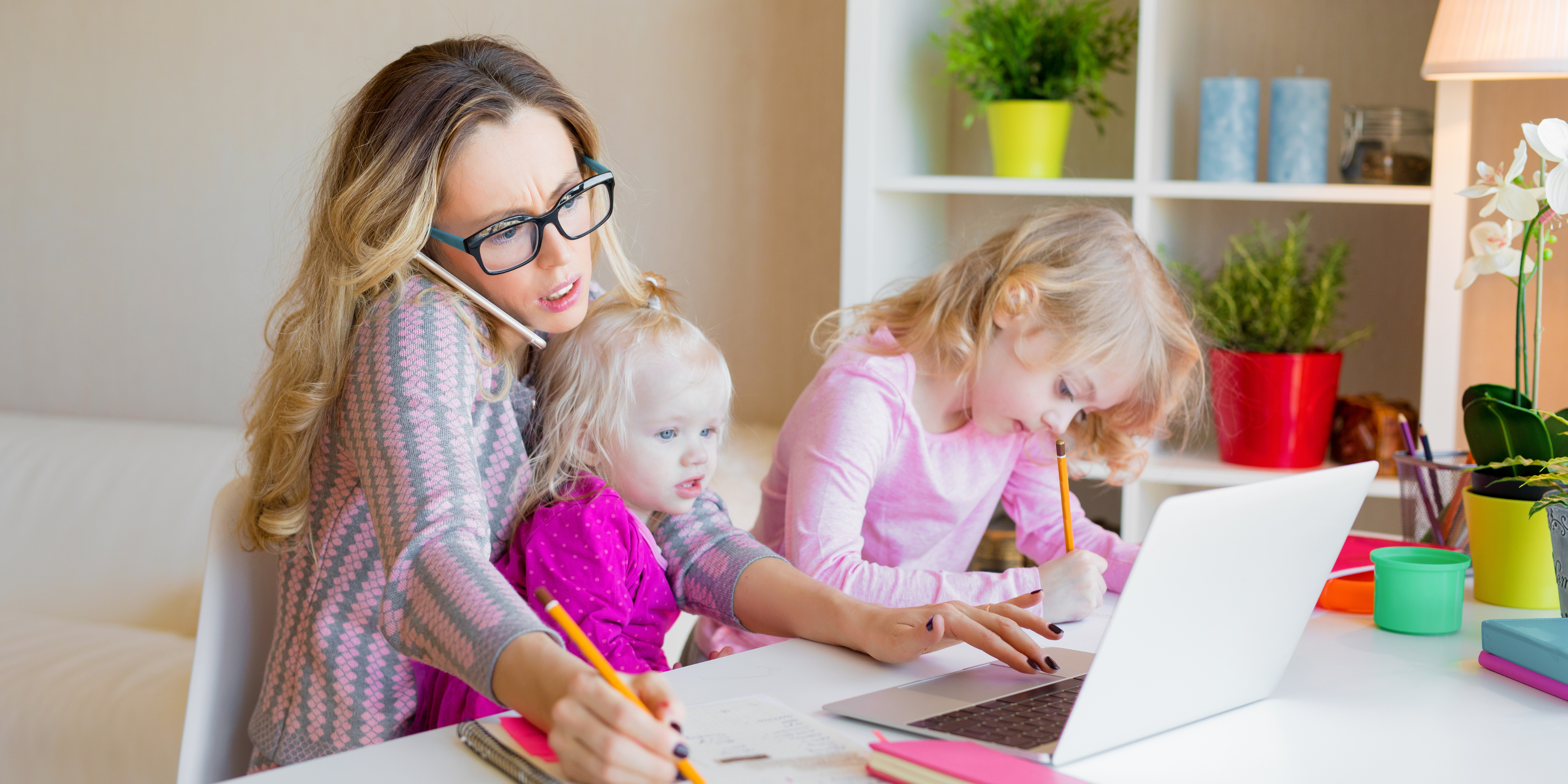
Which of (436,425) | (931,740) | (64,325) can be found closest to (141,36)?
(64,325)

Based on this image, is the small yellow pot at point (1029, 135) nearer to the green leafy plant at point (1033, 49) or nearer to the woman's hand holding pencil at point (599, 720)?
the green leafy plant at point (1033, 49)

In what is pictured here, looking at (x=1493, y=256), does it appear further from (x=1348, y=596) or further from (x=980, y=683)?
(x=980, y=683)

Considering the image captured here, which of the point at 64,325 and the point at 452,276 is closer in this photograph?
the point at 452,276

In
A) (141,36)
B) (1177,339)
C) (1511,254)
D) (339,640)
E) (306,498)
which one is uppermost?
(141,36)

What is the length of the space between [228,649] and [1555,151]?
1.23m

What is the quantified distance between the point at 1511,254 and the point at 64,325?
274 cm

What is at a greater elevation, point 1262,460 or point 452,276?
point 452,276

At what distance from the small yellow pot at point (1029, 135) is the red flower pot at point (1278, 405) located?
42 cm

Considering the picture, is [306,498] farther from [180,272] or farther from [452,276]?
[180,272]

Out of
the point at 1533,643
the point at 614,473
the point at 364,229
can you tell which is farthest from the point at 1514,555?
the point at 364,229

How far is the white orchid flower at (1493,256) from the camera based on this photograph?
3.79 feet

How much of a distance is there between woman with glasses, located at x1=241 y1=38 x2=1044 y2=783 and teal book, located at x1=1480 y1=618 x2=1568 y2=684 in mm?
348

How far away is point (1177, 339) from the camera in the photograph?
56.4 inches

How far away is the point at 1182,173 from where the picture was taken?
89.2 inches
